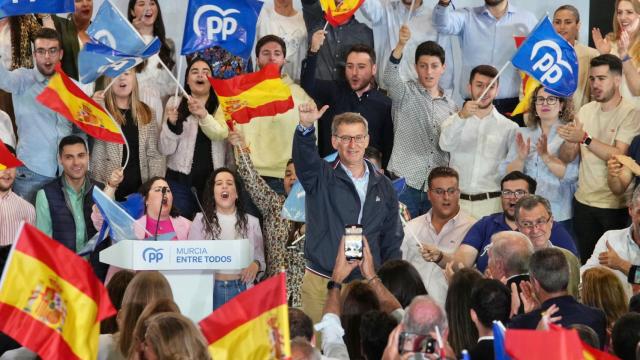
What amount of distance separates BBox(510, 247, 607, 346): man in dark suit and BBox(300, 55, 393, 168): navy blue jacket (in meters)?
4.47

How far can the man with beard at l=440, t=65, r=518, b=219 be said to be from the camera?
433 inches

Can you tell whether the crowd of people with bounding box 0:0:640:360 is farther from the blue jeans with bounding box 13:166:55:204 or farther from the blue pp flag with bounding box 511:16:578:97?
the blue pp flag with bounding box 511:16:578:97

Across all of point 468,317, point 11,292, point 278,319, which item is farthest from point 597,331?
point 11,292

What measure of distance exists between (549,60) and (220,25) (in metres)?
2.55

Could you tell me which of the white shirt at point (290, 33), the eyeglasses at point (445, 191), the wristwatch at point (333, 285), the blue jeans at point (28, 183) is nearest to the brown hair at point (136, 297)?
the wristwatch at point (333, 285)

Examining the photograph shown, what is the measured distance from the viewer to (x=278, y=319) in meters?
5.91

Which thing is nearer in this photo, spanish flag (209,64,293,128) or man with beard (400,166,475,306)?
man with beard (400,166,475,306)

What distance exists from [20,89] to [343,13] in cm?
259

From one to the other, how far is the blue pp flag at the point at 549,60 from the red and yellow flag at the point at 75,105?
3127mm

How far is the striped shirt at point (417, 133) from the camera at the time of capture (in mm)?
11258

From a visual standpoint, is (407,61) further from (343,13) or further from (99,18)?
(99,18)

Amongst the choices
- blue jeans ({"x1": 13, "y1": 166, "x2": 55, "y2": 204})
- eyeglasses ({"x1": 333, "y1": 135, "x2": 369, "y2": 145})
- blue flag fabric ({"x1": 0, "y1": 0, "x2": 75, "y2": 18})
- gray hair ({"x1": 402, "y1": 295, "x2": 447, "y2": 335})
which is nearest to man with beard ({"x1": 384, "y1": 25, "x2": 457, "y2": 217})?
blue flag fabric ({"x1": 0, "y1": 0, "x2": 75, "y2": 18})

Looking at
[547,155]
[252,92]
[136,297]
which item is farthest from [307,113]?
[547,155]

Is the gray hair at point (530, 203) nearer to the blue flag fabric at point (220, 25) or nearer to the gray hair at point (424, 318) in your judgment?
the blue flag fabric at point (220, 25)
